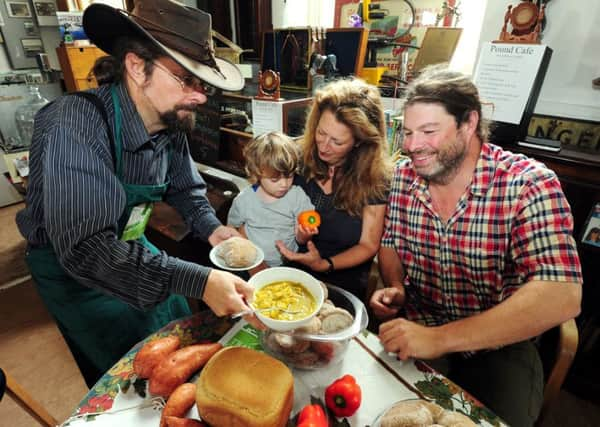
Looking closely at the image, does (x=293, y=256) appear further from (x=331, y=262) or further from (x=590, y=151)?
(x=590, y=151)

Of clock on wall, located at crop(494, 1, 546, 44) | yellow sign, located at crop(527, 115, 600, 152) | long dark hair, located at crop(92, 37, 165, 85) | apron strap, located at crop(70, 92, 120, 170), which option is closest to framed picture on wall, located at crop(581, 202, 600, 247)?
yellow sign, located at crop(527, 115, 600, 152)

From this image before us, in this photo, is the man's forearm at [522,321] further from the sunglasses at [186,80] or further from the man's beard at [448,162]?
the sunglasses at [186,80]

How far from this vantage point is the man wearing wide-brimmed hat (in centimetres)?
104

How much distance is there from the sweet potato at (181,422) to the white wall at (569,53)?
2262mm

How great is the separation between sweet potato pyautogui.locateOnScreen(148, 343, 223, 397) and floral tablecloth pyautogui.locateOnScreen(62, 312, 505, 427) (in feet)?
0.13

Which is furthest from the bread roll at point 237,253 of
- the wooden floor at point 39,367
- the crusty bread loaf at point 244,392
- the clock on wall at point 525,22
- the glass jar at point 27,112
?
the glass jar at point 27,112

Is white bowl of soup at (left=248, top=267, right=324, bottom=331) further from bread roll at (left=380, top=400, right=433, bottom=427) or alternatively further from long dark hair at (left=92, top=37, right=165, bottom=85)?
long dark hair at (left=92, top=37, right=165, bottom=85)

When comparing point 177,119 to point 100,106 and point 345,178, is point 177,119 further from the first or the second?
point 345,178

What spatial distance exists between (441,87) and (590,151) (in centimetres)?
107

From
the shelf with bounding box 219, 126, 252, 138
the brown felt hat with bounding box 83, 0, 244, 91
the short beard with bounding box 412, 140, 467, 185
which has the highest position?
the brown felt hat with bounding box 83, 0, 244, 91

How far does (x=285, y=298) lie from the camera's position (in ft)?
3.46

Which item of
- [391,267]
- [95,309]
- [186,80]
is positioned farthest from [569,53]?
[95,309]

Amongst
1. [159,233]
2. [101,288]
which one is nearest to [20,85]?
[159,233]

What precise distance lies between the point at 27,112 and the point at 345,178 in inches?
163
